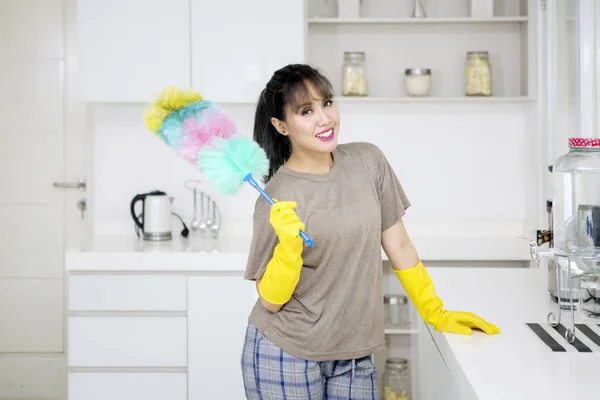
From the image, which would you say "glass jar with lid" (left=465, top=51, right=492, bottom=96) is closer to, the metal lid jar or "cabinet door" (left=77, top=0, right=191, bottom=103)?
"cabinet door" (left=77, top=0, right=191, bottom=103)

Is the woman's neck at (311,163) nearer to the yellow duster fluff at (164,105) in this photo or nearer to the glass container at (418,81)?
the yellow duster fluff at (164,105)

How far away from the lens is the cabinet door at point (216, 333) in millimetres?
2936

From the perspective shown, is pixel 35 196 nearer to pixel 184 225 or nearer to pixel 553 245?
pixel 184 225

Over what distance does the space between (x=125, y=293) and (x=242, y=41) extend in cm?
108

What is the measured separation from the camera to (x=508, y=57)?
11.4 feet

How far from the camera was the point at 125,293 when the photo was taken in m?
2.93

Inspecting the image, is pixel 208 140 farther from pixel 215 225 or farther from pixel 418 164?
pixel 418 164

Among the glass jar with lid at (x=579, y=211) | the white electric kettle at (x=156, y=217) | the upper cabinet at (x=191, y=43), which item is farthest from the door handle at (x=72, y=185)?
the glass jar with lid at (x=579, y=211)

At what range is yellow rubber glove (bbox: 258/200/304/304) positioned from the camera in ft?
5.23

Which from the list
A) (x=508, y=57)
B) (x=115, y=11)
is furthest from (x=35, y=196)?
(x=508, y=57)

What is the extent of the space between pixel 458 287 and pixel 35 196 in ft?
7.34

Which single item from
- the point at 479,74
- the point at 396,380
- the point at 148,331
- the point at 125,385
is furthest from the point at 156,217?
the point at 479,74

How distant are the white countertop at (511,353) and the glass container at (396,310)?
0.99 m

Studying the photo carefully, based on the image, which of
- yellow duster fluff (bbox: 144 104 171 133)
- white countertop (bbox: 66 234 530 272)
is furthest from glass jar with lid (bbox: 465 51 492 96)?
yellow duster fluff (bbox: 144 104 171 133)
